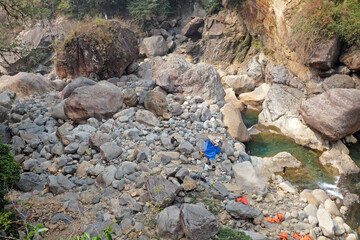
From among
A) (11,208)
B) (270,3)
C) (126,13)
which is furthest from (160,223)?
(126,13)

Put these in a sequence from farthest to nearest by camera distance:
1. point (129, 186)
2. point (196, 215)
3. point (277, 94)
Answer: point (277, 94), point (129, 186), point (196, 215)

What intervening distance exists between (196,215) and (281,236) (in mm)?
2025

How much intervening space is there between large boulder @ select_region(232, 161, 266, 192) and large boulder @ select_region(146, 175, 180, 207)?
6.90 feet

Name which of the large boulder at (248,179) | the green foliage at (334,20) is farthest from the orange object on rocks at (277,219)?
the green foliage at (334,20)

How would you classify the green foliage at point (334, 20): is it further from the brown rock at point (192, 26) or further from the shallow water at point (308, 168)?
the brown rock at point (192, 26)

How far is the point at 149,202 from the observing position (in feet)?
17.2

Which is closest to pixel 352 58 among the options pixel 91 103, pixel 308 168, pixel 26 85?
pixel 308 168

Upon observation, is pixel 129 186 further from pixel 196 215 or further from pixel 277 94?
pixel 277 94

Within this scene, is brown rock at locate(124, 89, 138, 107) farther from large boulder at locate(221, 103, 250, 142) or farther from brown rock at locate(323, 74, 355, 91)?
brown rock at locate(323, 74, 355, 91)

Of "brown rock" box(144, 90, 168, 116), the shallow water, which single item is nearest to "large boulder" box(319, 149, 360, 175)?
the shallow water

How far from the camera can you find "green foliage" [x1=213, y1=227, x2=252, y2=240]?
4586mm

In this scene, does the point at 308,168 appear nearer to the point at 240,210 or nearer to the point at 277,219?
the point at 277,219

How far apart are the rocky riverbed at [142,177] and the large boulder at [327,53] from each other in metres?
5.33

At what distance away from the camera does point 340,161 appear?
899 cm
